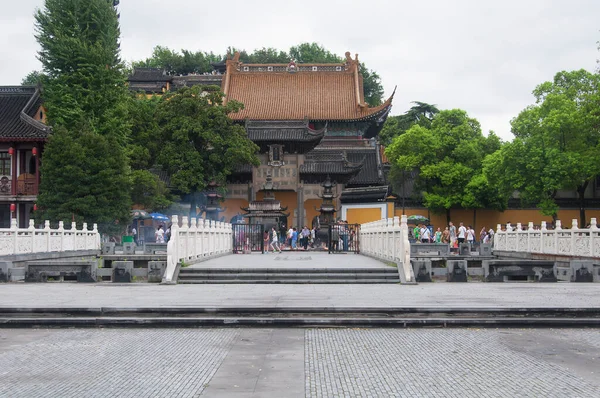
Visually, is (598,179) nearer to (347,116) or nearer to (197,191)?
(347,116)

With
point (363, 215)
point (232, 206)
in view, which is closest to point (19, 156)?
point (232, 206)

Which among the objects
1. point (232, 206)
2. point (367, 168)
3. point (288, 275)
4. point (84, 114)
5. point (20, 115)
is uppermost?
point (20, 115)

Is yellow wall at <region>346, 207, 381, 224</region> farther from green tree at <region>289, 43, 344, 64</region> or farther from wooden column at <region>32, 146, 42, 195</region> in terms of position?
green tree at <region>289, 43, 344, 64</region>

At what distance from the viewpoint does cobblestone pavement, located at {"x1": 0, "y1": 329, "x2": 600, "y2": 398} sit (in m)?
7.14

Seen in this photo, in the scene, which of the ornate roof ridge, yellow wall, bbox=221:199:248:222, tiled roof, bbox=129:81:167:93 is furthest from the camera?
tiled roof, bbox=129:81:167:93

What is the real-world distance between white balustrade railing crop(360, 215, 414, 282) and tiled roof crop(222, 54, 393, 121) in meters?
29.1

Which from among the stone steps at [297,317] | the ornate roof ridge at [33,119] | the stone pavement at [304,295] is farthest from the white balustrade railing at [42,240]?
the stone steps at [297,317]

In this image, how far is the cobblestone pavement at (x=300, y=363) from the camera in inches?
281

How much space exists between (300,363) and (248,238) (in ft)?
87.0

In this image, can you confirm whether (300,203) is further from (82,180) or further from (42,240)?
(42,240)

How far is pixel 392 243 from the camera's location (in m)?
21.5

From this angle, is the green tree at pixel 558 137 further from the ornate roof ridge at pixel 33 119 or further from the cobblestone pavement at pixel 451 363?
the cobblestone pavement at pixel 451 363

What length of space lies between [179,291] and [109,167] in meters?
21.1

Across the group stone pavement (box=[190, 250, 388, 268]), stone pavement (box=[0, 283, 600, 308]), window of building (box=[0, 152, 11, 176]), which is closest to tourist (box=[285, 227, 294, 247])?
stone pavement (box=[190, 250, 388, 268])
